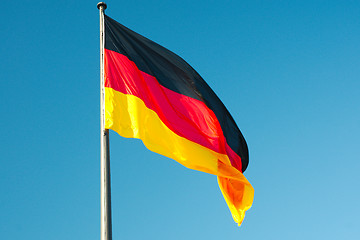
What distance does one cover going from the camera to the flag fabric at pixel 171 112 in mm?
10578

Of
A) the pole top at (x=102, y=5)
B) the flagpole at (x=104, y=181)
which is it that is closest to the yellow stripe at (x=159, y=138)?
the flagpole at (x=104, y=181)

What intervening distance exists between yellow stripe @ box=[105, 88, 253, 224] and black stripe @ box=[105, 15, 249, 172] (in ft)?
4.33

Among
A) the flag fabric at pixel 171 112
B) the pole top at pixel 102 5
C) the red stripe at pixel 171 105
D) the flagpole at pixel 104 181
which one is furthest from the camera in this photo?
the pole top at pixel 102 5

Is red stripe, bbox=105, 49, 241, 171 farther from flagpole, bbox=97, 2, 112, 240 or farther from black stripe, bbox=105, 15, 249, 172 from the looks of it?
flagpole, bbox=97, 2, 112, 240

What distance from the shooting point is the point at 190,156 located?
37.6 ft

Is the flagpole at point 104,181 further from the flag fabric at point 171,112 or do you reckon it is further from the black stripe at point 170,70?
the black stripe at point 170,70

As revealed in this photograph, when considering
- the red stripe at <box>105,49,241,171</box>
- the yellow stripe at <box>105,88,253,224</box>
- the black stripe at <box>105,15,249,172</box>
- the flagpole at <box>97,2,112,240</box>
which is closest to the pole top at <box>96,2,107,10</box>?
the black stripe at <box>105,15,249,172</box>

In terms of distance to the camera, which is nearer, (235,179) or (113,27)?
(113,27)

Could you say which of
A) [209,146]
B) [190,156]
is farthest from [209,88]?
[190,156]

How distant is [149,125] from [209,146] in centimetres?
214

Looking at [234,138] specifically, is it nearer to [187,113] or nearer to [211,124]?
[211,124]

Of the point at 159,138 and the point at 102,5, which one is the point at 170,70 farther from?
the point at 159,138

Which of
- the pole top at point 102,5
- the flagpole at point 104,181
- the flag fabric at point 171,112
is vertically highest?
the pole top at point 102,5

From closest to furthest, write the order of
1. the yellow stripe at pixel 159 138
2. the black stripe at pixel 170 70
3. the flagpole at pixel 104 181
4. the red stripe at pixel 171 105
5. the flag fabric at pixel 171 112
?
the flagpole at pixel 104 181
the yellow stripe at pixel 159 138
the flag fabric at pixel 171 112
the red stripe at pixel 171 105
the black stripe at pixel 170 70
